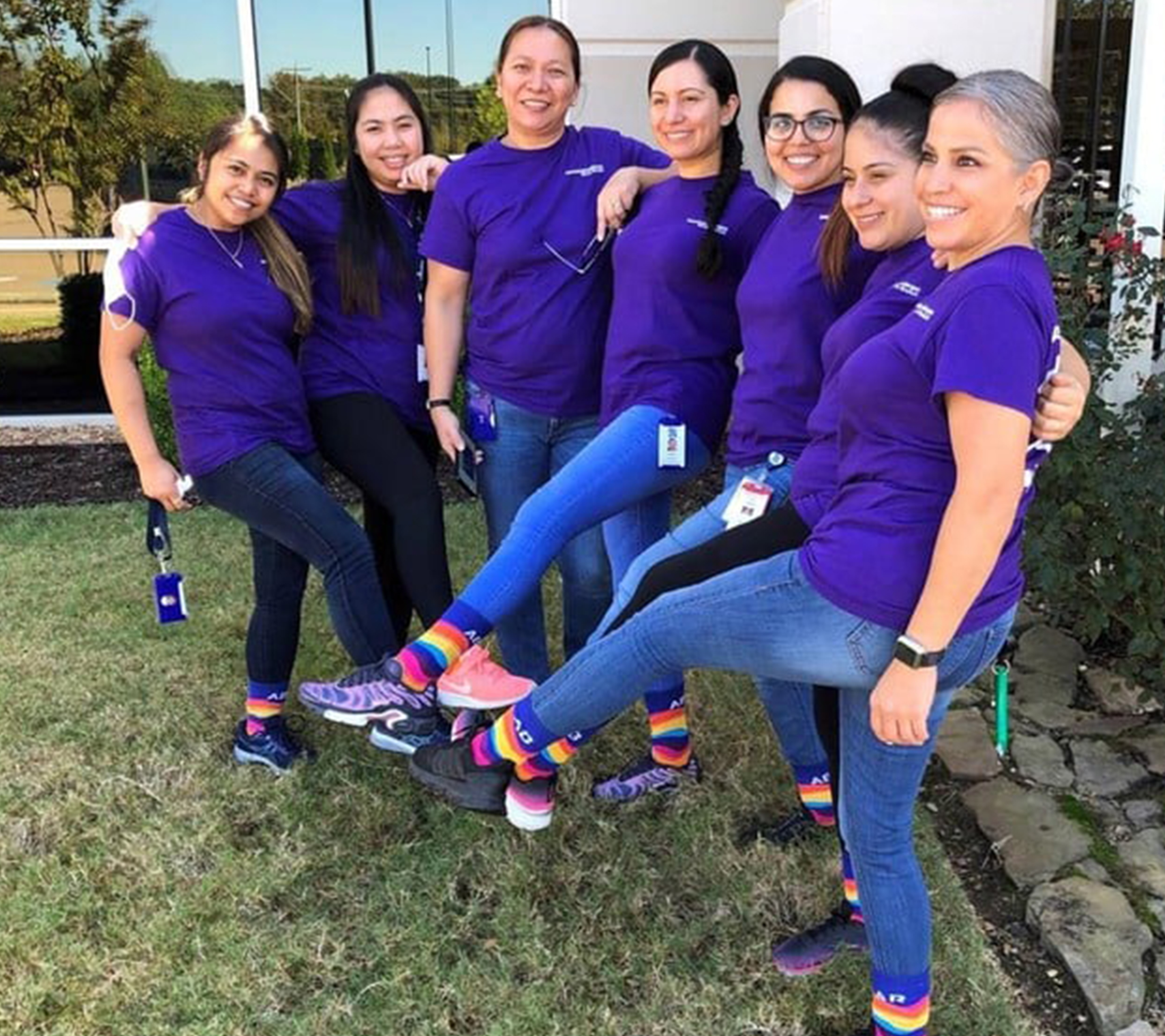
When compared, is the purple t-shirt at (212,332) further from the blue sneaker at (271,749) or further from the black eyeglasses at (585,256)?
the blue sneaker at (271,749)

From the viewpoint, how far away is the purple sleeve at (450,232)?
3039 mm

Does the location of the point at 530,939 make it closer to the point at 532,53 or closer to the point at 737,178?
the point at 737,178

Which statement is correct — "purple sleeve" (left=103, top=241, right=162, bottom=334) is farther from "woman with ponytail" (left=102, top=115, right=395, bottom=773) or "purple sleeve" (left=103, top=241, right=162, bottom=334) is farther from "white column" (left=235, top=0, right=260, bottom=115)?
"white column" (left=235, top=0, right=260, bottom=115)

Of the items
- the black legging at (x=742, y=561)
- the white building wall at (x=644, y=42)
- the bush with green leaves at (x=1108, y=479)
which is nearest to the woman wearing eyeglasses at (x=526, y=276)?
the black legging at (x=742, y=561)

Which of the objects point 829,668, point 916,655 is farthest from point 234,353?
point 916,655

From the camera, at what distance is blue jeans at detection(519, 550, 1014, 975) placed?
1957mm

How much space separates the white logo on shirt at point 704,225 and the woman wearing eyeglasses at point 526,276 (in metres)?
0.30

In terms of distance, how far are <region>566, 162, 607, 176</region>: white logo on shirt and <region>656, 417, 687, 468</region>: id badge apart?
2.41 ft

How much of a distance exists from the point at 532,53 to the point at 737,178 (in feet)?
2.03

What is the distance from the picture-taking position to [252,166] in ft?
10.1

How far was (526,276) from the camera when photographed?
3.04 metres

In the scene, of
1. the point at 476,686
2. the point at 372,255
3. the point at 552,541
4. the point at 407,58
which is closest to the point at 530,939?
the point at 476,686

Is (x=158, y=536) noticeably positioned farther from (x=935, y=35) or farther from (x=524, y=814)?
(x=935, y=35)

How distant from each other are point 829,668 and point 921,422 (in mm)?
443
